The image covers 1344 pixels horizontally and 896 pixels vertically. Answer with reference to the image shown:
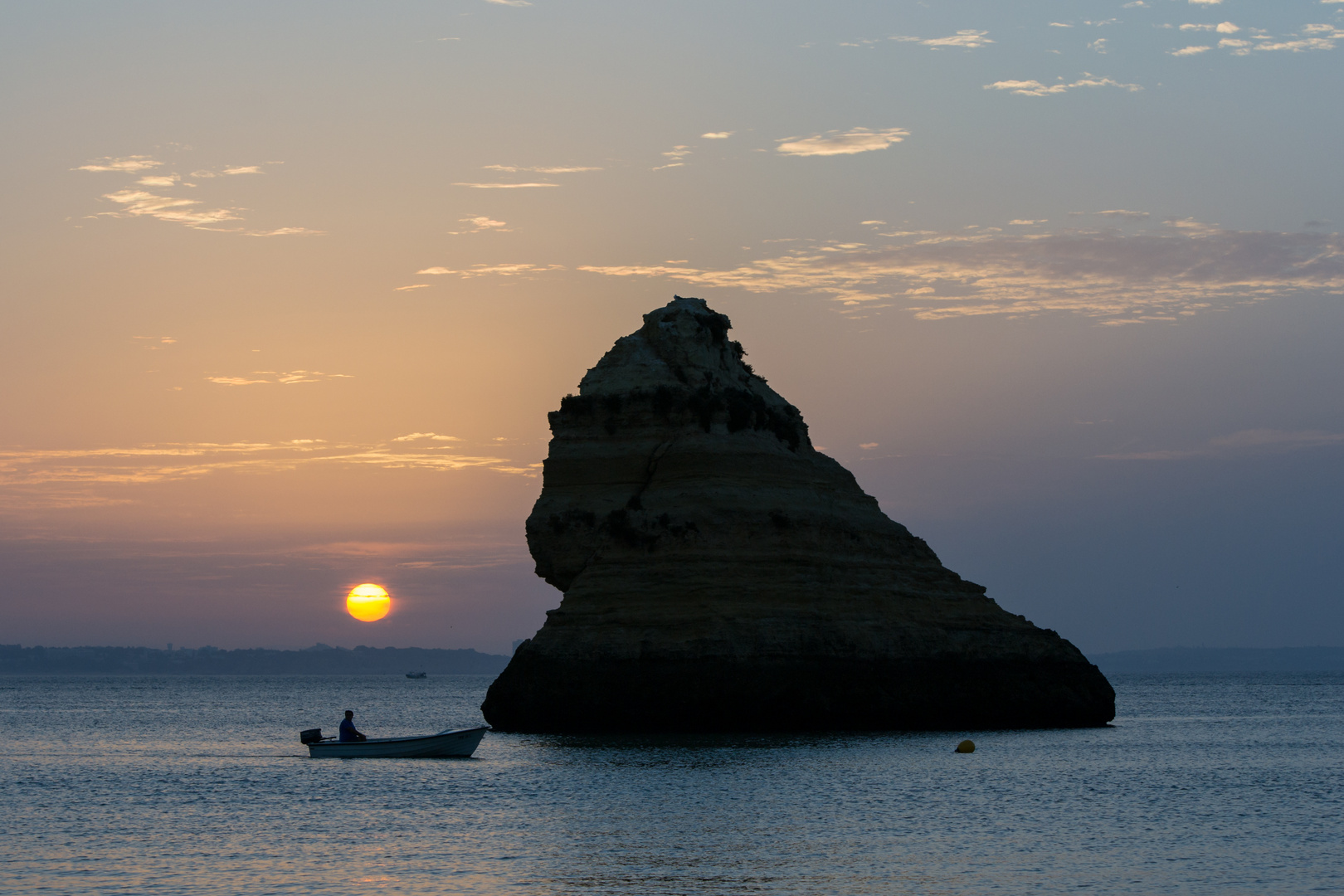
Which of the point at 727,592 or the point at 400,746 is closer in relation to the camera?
the point at 400,746

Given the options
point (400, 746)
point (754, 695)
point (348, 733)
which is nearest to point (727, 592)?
point (754, 695)

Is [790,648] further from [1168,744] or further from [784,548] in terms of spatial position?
[1168,744]

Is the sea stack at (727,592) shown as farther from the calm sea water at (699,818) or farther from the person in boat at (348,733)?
the person in boat at (348,733)

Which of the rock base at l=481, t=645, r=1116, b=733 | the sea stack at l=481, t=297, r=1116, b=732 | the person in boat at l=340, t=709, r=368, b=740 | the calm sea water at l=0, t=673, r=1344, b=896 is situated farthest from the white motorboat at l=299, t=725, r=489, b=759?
the sea stack at l=481, t=297, r=1116, b=732

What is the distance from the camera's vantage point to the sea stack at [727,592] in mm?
60031

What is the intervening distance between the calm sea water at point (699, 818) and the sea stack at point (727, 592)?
193cm

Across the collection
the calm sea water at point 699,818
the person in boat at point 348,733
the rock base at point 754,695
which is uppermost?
the rock base at point 754,695

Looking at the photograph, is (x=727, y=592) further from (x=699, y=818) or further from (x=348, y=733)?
(x=699, y=818)

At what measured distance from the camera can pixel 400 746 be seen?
5869 centimetres

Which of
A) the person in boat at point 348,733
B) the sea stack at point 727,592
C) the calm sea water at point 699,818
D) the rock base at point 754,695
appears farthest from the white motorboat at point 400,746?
the sea stack at point 727,592

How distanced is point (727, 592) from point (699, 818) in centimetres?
2316

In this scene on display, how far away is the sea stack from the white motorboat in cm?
531

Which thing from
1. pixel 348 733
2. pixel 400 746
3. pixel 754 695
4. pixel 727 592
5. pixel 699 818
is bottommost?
pixel 699 818

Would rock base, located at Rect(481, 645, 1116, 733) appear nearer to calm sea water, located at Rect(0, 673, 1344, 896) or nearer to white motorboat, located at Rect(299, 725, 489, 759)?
calm sea water, located at Rect(0, 673, 1344, 896)
